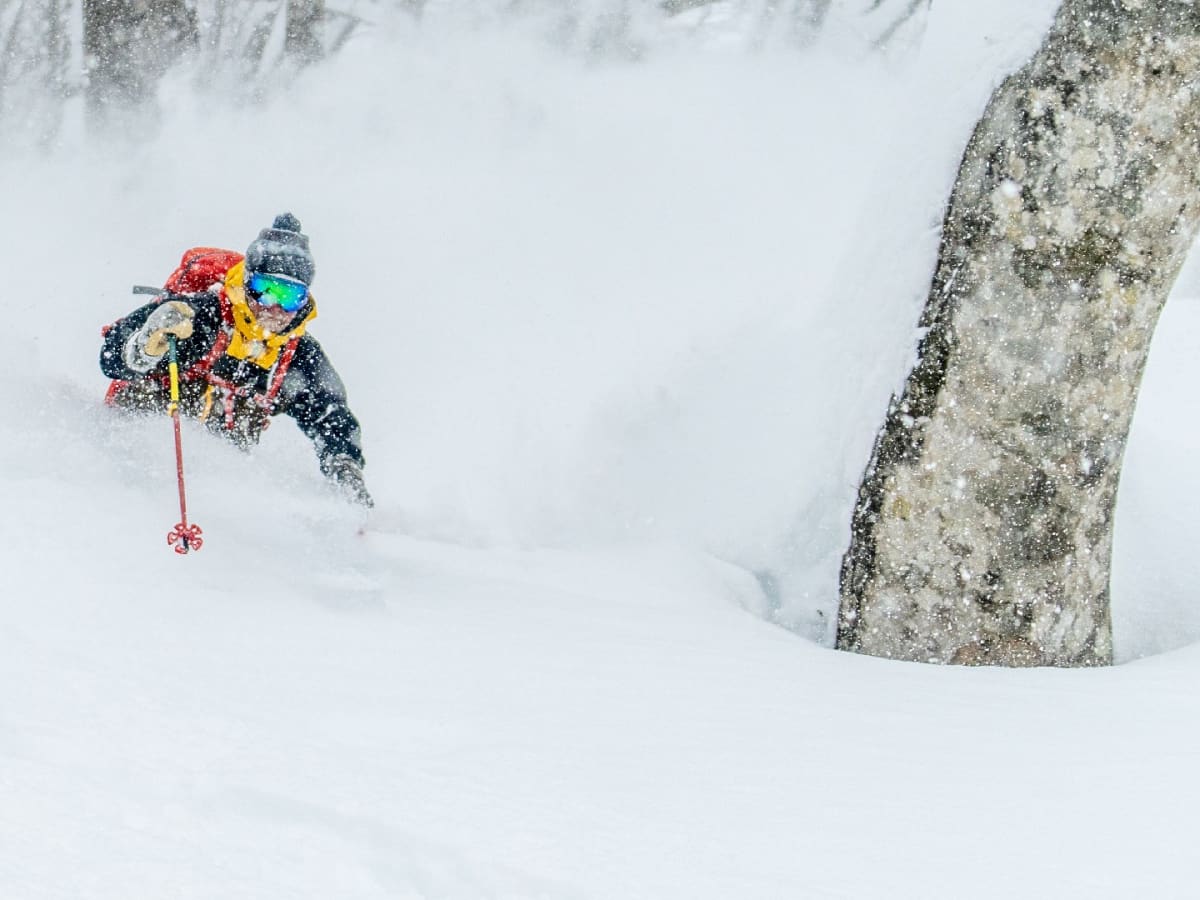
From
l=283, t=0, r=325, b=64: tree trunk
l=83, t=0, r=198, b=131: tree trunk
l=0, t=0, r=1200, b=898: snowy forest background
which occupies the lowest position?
l=0, t=0, r=1200, b=898: snowy forest background

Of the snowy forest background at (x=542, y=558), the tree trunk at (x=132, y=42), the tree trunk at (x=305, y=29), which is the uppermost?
the tree trunk at (x=305, y=29)

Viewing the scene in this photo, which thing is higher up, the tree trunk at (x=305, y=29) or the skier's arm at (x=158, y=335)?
the tree trunk at (x=305, y=29)

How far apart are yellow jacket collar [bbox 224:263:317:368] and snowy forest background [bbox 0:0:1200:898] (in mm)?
432

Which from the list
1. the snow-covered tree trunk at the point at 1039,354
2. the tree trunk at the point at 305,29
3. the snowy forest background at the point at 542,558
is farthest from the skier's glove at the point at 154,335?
the tree trunk at the point at 305,29

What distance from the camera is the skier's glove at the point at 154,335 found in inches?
157

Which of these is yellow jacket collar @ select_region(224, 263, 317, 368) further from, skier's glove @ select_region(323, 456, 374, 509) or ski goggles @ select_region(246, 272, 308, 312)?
skier's glove @ select_region(323, 456, 374, 509)

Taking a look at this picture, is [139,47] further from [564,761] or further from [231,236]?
[564,761]

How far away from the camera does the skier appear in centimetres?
406

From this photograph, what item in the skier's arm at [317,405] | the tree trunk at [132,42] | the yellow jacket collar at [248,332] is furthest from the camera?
the tree trunk at [132,42]

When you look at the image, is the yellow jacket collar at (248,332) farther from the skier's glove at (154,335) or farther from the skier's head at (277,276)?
the skier's glove at (154,335)

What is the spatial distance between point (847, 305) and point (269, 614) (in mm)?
2502

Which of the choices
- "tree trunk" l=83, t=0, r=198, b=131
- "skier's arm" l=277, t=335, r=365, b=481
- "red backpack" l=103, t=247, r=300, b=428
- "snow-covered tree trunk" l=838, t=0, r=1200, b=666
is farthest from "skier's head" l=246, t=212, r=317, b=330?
"tree trunk" l=83, t=0, r=198, b=131

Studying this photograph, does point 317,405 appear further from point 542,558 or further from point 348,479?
point 542,558

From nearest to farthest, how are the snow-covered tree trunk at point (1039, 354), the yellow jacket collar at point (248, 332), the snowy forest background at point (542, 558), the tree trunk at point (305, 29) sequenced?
the snowy forest background at point (542, 558), the snow-covered tree trunk at point (1039, 354), the yellow jacket collar at point (248, 332), the tree trunk at point (305, 29)
